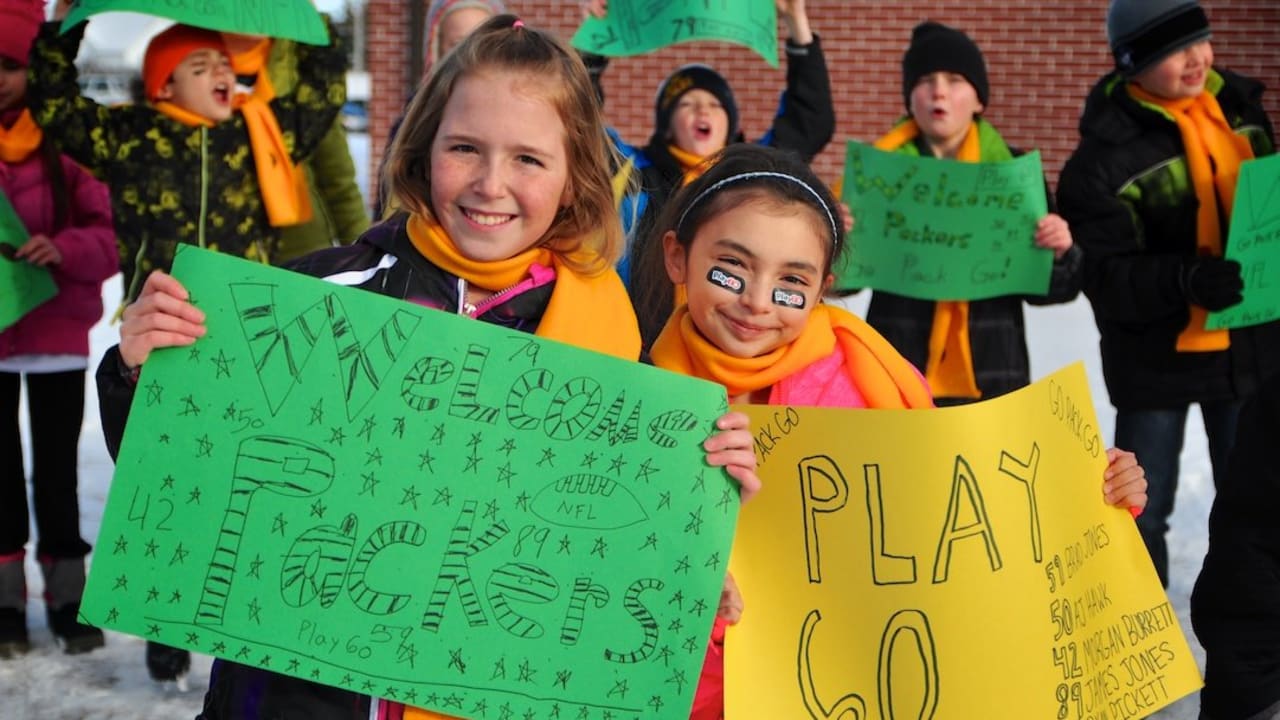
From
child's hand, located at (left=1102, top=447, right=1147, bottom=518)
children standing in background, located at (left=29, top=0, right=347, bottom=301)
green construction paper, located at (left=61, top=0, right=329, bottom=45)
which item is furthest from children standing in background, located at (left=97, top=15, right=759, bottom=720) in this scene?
children standing in background, located at (left=29, top=0, right=347, bottom=301)

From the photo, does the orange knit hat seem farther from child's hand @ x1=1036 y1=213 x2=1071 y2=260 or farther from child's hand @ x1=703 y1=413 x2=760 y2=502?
child's hand @ x1=703 y1=413 x2=760 y2=502

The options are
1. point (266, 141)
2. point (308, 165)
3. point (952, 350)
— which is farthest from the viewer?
point (952, 350)

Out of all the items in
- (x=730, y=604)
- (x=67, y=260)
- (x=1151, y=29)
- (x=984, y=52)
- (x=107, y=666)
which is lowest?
(x=107, y=666)

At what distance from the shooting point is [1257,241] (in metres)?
4.13

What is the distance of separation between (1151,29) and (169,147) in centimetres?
269

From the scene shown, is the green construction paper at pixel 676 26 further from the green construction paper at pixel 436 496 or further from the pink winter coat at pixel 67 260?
the green construction paper at pixel 436 496

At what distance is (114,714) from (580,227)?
2.37 meters

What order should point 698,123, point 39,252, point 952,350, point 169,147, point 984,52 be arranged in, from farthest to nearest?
1. point 984,52
2. point 698,123
3. point 952,350
4. point 39,252
5. point 169,147

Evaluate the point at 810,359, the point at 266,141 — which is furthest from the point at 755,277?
the point at 266,141

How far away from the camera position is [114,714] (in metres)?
4.04

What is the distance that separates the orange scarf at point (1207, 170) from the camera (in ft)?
14.3

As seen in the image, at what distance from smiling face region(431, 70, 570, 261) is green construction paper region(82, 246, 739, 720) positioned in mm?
246

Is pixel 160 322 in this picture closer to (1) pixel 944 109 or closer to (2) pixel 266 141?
(2) pixel 266 141

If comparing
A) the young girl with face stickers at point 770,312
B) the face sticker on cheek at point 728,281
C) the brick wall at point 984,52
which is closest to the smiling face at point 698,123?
the young girl with face stickers at point 770,312
